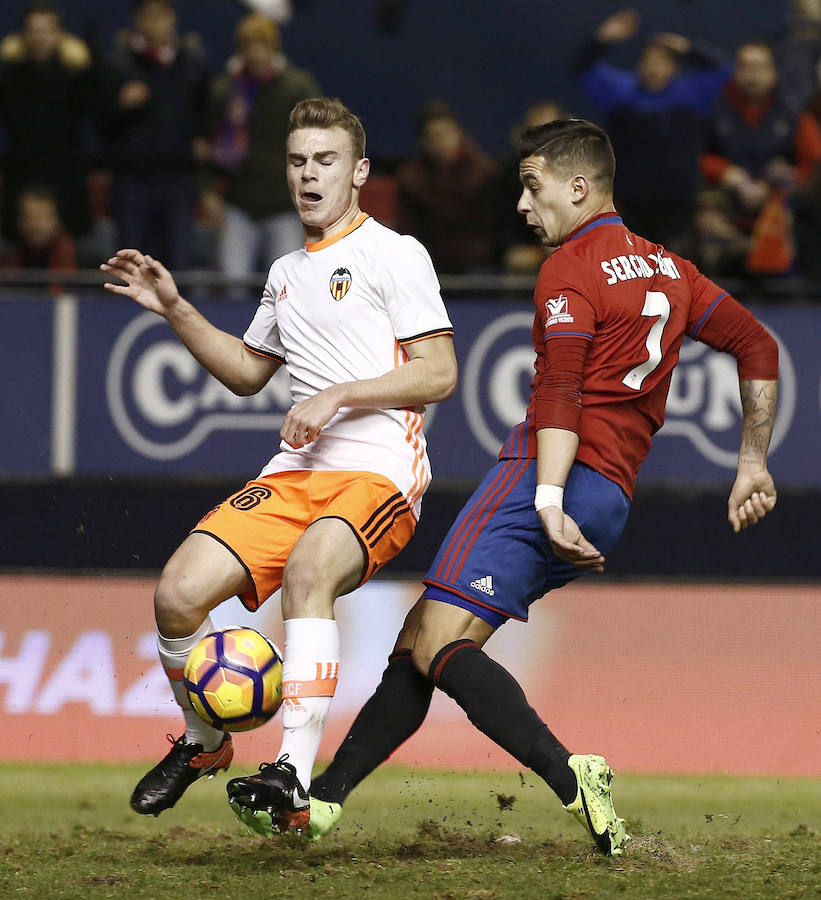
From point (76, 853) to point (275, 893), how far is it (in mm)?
948

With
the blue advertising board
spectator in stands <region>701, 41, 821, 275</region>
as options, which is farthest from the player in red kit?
spectator in stands <region>701, 41, 821, 275</region>

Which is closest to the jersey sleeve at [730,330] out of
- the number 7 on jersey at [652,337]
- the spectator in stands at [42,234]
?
the number 7 on jersey at [652,337]

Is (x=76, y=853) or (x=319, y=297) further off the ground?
(x=319, y=297)

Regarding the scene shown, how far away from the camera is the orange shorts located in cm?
473

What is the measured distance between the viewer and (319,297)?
16.2 ft

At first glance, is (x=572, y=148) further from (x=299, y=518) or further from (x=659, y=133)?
(x=659, y=133)

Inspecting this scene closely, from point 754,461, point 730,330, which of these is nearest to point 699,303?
point 730,330

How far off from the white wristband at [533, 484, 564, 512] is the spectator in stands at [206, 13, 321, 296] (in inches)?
256

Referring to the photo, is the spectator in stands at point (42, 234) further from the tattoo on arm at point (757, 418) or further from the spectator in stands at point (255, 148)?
the tattoo on arm at point (757, 418)

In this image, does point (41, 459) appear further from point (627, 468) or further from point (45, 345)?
point (627, 468)

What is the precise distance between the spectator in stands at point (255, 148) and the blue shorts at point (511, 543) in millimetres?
6280

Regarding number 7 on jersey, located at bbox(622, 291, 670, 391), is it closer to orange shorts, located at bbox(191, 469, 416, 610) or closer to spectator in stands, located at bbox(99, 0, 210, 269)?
orange shorts, located at bbox(191, 469, 416, 610)

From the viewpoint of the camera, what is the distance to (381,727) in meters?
4.82

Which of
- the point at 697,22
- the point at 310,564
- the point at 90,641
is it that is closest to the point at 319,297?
the point at 310,564
